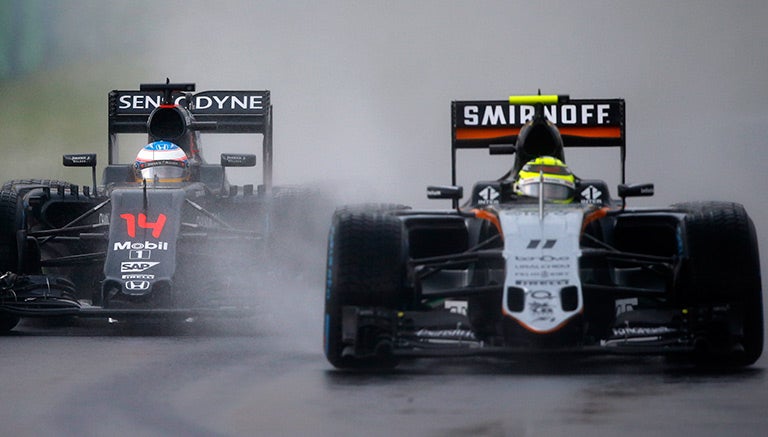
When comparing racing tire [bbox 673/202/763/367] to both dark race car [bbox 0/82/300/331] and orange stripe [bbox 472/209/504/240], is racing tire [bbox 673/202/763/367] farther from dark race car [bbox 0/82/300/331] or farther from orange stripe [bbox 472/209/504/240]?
dark race car [bbox 0/82/300/331]

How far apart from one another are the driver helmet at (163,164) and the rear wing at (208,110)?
1.35m

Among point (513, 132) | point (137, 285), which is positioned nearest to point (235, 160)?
point (137, 285)

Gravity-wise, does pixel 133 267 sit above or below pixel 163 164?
below

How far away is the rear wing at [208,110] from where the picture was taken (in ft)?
55.8

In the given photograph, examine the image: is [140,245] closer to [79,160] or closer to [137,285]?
[137,285]

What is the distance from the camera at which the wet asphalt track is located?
719 cm

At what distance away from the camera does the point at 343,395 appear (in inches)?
334

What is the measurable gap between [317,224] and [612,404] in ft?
29.6

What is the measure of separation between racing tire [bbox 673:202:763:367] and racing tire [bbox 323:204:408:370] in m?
1.81

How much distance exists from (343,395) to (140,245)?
543 cm

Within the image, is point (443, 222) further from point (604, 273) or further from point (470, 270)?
point (604, 273)

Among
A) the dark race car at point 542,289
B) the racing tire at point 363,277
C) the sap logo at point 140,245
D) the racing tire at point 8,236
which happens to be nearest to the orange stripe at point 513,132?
the dark race car at point 542,289

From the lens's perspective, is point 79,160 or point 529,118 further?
point 79,160

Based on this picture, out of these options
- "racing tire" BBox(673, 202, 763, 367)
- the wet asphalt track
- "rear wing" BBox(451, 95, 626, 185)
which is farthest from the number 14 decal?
"racing tire" BBox(673, 202, 763, 367)
